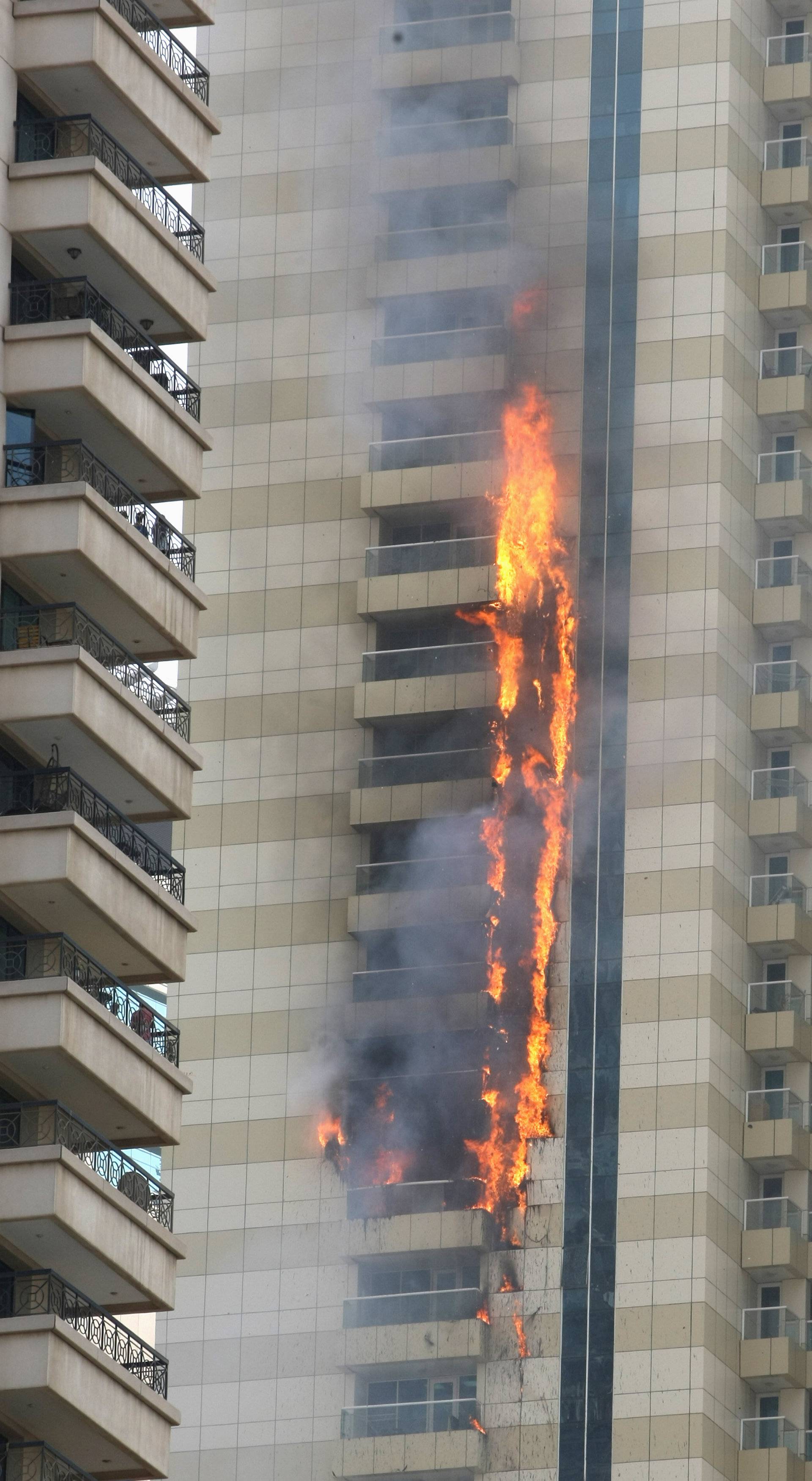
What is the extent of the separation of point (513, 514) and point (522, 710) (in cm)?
507

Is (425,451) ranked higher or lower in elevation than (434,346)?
lower

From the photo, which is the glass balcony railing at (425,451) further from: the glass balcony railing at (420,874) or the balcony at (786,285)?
the glass balcony railing at (420,874)

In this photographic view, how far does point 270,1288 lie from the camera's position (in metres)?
99.4

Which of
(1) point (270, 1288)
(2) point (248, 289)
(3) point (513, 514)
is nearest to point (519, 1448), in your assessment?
(1) point (270, 1288)

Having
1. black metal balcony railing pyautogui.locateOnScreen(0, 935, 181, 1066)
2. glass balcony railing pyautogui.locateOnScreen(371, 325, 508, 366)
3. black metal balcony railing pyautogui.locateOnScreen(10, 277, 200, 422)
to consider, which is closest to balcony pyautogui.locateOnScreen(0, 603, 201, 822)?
black metal balcony railing pyautogui.locateOnScreen(0, 935, 181, 1066)

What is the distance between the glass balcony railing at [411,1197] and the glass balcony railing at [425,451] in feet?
58.8

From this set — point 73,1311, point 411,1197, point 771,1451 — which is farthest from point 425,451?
point 73,1311

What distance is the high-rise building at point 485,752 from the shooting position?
95.9m

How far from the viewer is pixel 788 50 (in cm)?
10688

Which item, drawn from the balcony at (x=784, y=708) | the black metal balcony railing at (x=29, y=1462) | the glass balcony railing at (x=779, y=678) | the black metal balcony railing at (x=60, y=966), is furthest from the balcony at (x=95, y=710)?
the glass balcony railing at (x=779, y=678)

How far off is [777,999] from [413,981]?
886cm

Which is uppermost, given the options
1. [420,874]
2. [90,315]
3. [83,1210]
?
[420,874]

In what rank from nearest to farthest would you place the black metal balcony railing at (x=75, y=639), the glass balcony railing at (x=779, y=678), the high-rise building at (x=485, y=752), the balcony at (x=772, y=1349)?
the black metal balcony railing at (x=75, y=639)
the balcony at (x=772, y=1349)
the high-rise building at (x=485, y=752)
the glass balcony railing at (x=779, y=678)

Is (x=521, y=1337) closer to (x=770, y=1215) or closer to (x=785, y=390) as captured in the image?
(x=770, y=1215)
